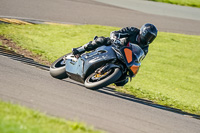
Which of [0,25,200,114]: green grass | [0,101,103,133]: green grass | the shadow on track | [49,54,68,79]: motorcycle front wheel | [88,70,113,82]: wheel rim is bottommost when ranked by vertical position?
[0,25,200,114]: green grass

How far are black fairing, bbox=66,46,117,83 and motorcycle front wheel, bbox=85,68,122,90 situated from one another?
0.43 ft

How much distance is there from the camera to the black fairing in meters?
7.12

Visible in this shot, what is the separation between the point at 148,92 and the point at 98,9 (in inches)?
415

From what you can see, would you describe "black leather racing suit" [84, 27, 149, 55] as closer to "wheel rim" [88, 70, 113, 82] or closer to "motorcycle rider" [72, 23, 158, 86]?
"motorcycle rider" [72, 23, 158, 86]

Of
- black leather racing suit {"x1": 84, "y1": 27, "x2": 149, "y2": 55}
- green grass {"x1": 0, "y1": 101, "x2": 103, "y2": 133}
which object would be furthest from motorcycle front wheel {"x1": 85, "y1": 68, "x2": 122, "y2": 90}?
green grass {"x1": 0, "y1": 101, "x2": 103, "y2": 133}

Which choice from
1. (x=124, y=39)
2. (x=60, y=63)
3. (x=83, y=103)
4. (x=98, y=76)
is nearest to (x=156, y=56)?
(x=60, y=63)

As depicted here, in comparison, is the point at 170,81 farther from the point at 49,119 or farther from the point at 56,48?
the point at 49,119

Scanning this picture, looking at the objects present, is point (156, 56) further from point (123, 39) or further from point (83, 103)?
point (83, 103)

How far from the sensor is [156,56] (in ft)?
47.1

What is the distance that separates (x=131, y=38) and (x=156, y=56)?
6.86m

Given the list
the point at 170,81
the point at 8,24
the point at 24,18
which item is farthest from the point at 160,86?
the point at 24,18

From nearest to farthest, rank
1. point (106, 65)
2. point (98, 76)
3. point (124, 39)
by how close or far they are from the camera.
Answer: point (106, 65)
point (98, 76)
point (124, 39)

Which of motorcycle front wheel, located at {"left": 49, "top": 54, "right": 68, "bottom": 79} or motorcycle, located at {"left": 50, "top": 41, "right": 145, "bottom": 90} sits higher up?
motorcycle, located at {"left": 50, "top": 41, "right": 145, "bottom": 90}

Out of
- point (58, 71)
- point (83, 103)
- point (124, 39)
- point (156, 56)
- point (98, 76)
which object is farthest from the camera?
point (156, 56)
